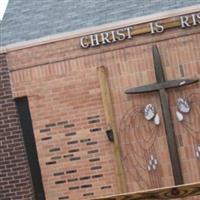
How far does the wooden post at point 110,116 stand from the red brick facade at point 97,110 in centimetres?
8

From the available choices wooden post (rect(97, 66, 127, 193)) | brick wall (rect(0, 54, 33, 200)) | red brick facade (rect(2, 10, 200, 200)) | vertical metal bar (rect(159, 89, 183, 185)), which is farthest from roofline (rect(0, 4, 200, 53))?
vertical metal bar (rect(159, 89, 183, 185))

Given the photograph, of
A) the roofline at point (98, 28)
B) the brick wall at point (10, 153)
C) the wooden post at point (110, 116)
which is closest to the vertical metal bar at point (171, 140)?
the wooden post at point (110, 116)

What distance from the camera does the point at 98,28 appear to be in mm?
8344

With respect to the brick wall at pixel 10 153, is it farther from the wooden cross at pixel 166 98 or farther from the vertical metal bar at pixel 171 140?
the vertical metal bar at pixel 171 140

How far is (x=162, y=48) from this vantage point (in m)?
8.17

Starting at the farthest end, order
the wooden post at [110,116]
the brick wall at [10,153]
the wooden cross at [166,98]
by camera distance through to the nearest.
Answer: the brick wall at [10,153], the wooden post at [110,116], the wooden cross at [166,98]

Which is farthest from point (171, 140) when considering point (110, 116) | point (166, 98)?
point (110, 116)

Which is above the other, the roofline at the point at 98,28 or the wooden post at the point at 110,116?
the roofline at the point at 98,28

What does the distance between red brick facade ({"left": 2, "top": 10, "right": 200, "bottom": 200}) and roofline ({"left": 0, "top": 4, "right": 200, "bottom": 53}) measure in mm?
79

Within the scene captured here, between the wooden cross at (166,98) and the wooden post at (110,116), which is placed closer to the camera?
the wooden cross at (166,98)

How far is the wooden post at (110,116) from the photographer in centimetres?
822

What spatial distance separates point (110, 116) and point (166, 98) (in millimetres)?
903

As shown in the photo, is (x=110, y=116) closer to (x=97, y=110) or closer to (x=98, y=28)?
(x=97, y=110)

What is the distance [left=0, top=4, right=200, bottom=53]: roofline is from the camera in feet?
26.6
